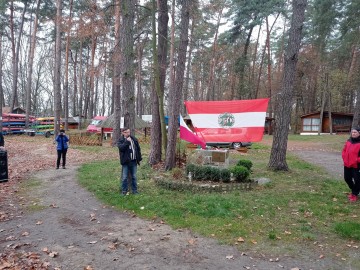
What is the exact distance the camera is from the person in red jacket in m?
6.39

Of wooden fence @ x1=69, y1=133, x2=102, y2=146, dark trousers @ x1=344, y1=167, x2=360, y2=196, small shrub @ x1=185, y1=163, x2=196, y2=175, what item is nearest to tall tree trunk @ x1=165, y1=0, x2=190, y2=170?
small shrub @ x1=185, y1=163, x2=196, y2=175

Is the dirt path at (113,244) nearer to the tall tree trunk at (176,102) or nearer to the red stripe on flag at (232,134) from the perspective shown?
the tall tree trunk at (176,102)

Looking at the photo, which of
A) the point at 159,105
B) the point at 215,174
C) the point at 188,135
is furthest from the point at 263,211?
the point at 159,105

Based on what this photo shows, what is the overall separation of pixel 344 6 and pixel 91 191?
17479 mm

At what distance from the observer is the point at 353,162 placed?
6.42 metres

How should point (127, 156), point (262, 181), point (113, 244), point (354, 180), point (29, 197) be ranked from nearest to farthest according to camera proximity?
point (113, 244), point (354, 180), point (127, 156), point (29, 197), point (262, 181)

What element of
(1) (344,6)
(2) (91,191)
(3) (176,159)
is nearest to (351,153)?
(3) (176,159)

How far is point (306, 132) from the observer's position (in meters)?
36.8

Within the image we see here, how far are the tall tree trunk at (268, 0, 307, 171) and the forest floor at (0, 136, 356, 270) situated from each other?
582cm

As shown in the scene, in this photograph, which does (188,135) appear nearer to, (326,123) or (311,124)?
(311,124)

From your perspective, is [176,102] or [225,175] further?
[176,102]

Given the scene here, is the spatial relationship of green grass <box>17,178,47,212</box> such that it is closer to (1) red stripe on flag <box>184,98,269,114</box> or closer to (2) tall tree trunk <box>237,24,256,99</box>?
(1) red stripe on flag <box>184,98,269,114</box>

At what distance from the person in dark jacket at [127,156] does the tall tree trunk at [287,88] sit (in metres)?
5.14

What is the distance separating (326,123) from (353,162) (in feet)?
108
